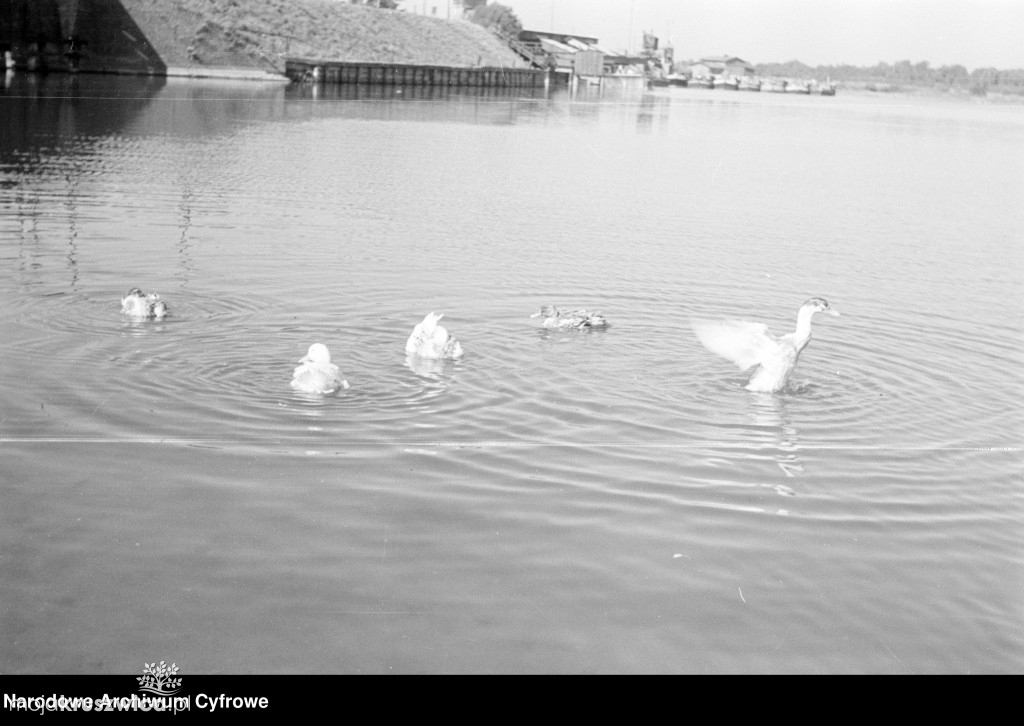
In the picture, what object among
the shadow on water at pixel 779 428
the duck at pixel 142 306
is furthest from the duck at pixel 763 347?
the duck at pixel 142 306

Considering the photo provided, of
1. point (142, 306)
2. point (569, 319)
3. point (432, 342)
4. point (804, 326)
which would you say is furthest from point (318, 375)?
point (804, 326)

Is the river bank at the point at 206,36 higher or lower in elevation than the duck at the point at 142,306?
higher

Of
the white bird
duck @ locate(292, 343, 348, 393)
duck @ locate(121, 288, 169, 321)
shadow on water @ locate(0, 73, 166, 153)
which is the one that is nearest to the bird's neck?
the white bird

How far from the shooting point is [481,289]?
61.4 ft

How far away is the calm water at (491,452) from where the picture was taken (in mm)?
7738

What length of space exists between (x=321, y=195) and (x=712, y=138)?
110 ft

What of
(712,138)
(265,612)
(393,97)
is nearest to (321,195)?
(265,612)

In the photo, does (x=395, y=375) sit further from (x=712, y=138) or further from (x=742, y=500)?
(x=712, y=138)

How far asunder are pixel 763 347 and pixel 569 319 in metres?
3.25

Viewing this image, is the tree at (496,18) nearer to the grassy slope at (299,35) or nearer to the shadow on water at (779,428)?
the grassy slope at (299,35)

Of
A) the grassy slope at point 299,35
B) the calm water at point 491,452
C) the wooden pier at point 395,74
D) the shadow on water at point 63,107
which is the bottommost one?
the calm water at point 491,452

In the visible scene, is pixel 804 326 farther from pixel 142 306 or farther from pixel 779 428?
pixel 142 306

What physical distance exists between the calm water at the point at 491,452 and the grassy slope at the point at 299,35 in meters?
79.6

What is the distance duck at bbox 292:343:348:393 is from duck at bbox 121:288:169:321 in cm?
332
